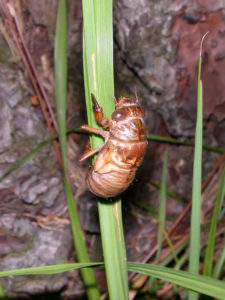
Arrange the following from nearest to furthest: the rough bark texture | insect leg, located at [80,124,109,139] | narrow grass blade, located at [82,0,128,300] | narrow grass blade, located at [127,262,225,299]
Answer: narrow grass blade, located at [127,262,225,299] < narrow grass blade, located at [82,0,128,300] < insect leg, located at [80,124,109,139] < the rough bark texture

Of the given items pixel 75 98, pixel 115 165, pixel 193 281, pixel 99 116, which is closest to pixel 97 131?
pixel 99 116

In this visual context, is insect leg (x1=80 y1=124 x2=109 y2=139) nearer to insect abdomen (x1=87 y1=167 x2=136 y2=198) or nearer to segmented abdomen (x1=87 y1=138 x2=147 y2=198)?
segmented abdomen (x1=87 y1=138 x2=147 y2=198)

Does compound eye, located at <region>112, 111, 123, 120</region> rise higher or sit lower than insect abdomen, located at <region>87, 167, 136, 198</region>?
higher

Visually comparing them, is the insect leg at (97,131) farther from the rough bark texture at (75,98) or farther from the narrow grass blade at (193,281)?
the rough bark texture at (75,98)

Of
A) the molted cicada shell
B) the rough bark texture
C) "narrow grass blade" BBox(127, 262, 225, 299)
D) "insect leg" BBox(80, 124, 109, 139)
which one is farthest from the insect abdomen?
the rough bark texture

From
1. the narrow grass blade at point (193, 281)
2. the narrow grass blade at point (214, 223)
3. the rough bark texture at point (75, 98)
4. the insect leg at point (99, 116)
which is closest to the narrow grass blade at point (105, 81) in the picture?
the insect leg at point (99, 116)

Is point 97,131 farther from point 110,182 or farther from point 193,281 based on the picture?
point 193,281

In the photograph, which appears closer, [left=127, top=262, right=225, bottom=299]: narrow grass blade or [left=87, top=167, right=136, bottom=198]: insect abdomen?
[left=127, top=262, right=225, bottom=299]: narrow grass blade
